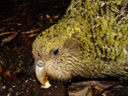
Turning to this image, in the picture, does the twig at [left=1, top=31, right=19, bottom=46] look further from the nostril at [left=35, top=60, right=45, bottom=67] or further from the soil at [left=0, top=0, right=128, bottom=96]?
the nostril at [left=35, top=60, right=45, bottom=67]

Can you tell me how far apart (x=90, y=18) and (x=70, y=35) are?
339mm

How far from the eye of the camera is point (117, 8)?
7.82ft

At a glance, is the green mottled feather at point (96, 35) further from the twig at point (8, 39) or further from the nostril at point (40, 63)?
the twig at point (8, 39)

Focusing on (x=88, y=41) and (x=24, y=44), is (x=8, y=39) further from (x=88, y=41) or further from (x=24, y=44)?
(x=88, y=41)

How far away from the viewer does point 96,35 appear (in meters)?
2.43

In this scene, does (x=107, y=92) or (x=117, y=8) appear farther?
(x=107, y=92)

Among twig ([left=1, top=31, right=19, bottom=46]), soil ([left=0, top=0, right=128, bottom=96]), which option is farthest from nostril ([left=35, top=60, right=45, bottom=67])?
twig ([left=1, top=31, right=19, bottom=46])

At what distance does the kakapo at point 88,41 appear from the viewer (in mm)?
2377

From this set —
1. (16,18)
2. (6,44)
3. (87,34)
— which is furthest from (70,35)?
(16,18)

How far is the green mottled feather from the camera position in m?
2.38

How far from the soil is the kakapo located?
0.75 m

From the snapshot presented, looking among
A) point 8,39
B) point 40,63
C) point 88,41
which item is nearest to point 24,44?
point 8,39

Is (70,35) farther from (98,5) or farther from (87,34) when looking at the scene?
(98,5)

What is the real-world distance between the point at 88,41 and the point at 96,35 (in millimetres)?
128
